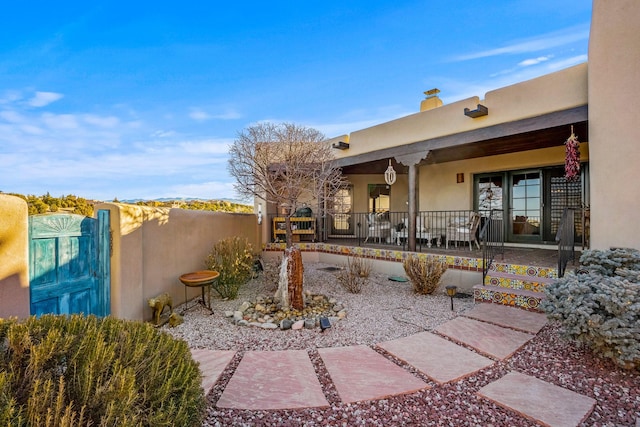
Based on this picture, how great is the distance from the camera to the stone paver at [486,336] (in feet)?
11.0

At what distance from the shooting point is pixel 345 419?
2223mm

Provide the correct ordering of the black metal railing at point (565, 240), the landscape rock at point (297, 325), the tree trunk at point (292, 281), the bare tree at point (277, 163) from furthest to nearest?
the bare tree at point (277, 163) → the tree trunk at point (292, 281) → the black metal railing at point (565, 240) → the landscape rock at point (297, 325)

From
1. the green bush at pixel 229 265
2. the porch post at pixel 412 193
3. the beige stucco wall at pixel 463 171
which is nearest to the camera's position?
the green bush at pixel 229 265

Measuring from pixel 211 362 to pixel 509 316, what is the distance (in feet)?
13.7

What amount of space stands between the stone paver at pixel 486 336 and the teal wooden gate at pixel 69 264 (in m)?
4.43

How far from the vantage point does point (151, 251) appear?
4668 millimetres

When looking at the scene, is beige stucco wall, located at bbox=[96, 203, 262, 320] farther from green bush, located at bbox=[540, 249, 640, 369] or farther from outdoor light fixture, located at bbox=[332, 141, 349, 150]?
green bush, located at bbox=[540, 249, 640, 369]

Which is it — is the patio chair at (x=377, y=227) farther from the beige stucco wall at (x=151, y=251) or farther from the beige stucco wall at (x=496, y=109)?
the beige stucco wall at (x=151, y=251)

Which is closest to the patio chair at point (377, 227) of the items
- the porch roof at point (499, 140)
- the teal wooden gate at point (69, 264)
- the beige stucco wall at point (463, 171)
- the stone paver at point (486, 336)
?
the beige stucco wall at point (463, 171)

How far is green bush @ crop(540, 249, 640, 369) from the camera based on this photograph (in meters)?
2.70

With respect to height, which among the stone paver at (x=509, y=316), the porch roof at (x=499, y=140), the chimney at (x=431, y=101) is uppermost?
the chimney at (x=431, y=101)

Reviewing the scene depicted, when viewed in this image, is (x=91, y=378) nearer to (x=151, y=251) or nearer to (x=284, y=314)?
(x=284, y=314)

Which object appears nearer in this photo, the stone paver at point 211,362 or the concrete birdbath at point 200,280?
the stone paver at point 211,362

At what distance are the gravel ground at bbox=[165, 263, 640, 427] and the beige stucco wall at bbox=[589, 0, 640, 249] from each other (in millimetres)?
2051
